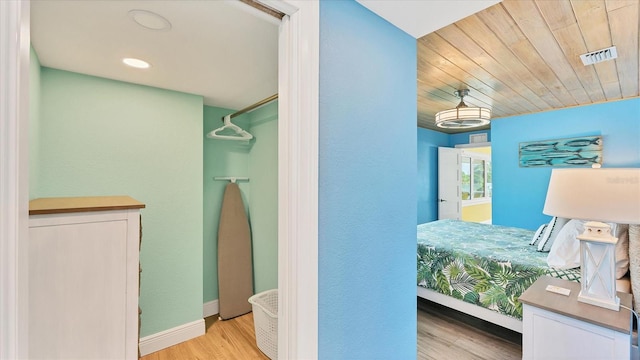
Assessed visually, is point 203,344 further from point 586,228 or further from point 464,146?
point 464,146

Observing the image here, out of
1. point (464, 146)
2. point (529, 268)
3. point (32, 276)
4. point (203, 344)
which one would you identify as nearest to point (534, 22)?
point (529, 268)

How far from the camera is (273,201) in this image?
8.82ft

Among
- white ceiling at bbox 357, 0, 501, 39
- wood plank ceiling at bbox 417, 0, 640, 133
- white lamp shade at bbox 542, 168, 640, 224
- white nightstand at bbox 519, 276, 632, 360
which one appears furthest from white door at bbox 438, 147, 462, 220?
white ceiling at bbox 357, 0, 501, 39

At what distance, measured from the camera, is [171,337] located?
7.55 ft

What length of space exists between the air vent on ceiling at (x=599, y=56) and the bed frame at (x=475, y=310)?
2122mm

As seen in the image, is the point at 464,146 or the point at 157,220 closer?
the point at 157,220

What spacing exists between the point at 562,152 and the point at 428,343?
3251 mm

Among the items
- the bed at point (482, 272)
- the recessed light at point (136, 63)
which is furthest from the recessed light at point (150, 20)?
the bed at point (482, 272)

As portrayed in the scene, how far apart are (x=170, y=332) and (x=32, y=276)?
1.61 m

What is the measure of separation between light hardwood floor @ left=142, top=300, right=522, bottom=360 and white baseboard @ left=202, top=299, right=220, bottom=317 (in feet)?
0.18

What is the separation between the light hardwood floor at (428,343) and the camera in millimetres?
2188

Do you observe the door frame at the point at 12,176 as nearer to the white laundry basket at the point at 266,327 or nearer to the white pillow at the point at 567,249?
the white laundry basket at the point at 266,327

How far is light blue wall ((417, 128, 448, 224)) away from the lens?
519 centimetres

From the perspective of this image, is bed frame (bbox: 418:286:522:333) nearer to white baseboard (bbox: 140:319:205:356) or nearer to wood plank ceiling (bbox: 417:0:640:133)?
wood plank ceiling (bbox: 417:0:640:133)
